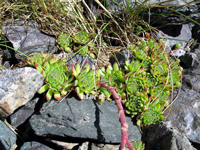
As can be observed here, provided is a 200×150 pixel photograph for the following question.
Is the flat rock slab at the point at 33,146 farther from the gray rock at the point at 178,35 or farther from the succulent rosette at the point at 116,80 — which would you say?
the gray rock at the point at 178,35

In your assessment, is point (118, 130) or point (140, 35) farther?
point (140, 35)

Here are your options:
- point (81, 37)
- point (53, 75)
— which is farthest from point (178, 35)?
point (53, 75)

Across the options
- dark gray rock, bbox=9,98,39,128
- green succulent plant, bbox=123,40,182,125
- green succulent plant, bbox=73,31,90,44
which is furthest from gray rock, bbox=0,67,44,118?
green succulent plant, bbox=123,40,182,125

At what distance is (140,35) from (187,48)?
103 centimetres

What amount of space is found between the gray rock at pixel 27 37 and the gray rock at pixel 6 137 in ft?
3.80

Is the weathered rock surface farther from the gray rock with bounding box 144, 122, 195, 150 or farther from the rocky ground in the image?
the gray rock with bounding box 144, 122, 195, 150

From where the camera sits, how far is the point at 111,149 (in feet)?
6.75

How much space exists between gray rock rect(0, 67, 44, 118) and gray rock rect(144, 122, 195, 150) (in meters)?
1.61

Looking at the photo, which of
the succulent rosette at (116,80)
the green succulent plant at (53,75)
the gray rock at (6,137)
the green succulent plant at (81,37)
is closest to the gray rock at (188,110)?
the succulent rosette at (116,80)

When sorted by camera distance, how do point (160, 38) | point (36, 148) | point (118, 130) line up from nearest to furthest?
point (36, 148)
point (118, 130)
point (160, 38)

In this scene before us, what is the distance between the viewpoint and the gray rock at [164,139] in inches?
75.6

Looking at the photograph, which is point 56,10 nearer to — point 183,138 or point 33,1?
point 33,1

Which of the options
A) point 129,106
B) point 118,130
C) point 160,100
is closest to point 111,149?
point 118,130

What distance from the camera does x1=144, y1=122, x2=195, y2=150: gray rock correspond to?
1.92m
